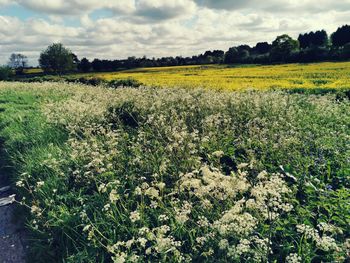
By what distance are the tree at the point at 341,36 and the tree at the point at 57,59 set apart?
6859cm

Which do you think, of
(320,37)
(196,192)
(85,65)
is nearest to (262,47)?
(320,37)

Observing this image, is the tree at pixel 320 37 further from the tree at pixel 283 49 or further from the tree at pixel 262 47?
the tree at pixel 283 49

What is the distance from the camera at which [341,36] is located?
79000mm

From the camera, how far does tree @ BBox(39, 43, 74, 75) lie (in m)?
82.9

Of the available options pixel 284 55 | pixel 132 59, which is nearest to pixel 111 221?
pixel 284 55

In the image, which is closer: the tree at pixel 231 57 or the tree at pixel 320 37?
the tree at pixel 231 57

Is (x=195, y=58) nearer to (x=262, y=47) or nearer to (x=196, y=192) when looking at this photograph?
(x=262, y=47)

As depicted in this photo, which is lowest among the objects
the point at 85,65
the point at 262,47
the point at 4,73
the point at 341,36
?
the point at 4,73

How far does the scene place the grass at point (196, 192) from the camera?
3.65 meters

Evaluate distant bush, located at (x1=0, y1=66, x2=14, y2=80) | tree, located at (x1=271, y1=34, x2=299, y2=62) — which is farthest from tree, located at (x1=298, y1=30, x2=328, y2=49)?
distant bush, located at (x1=0, y1=66, x2=14, y2=80)

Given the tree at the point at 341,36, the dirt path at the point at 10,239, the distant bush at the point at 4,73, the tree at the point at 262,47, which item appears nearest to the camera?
the dirt path at the point at 10,239

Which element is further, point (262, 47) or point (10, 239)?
point (262, 47)

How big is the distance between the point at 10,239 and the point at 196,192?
4.08 meters

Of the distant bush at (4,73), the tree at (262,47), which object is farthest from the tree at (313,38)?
the distant bush at (4,73)
